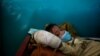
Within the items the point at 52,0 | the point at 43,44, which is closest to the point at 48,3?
the point at 52,0

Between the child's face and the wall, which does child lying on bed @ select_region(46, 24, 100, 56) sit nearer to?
the child's face

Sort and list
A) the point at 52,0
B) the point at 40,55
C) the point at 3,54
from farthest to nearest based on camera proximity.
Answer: the point at 3,54
the point at 52,0
the point at 40,55

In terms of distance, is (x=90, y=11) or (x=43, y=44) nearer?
(x=43, y=44)

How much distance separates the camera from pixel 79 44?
1660 millimetres

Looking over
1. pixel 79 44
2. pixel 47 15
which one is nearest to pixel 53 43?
pixel 79 44

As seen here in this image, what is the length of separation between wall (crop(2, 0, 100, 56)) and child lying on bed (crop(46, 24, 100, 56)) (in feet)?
0.84

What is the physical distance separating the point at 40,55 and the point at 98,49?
0.50 metres

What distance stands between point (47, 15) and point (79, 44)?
1.79 ft

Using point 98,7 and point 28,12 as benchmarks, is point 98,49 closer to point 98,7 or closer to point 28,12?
point 98,7

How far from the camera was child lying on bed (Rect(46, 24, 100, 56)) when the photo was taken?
5.01 ft

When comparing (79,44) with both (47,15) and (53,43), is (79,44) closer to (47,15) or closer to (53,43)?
(53,43)

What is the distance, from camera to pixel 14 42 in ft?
6.87

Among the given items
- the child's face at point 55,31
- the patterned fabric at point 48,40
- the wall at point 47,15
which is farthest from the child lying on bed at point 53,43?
the wall at point 47,15

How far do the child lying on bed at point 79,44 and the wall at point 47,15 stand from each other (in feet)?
0.84
